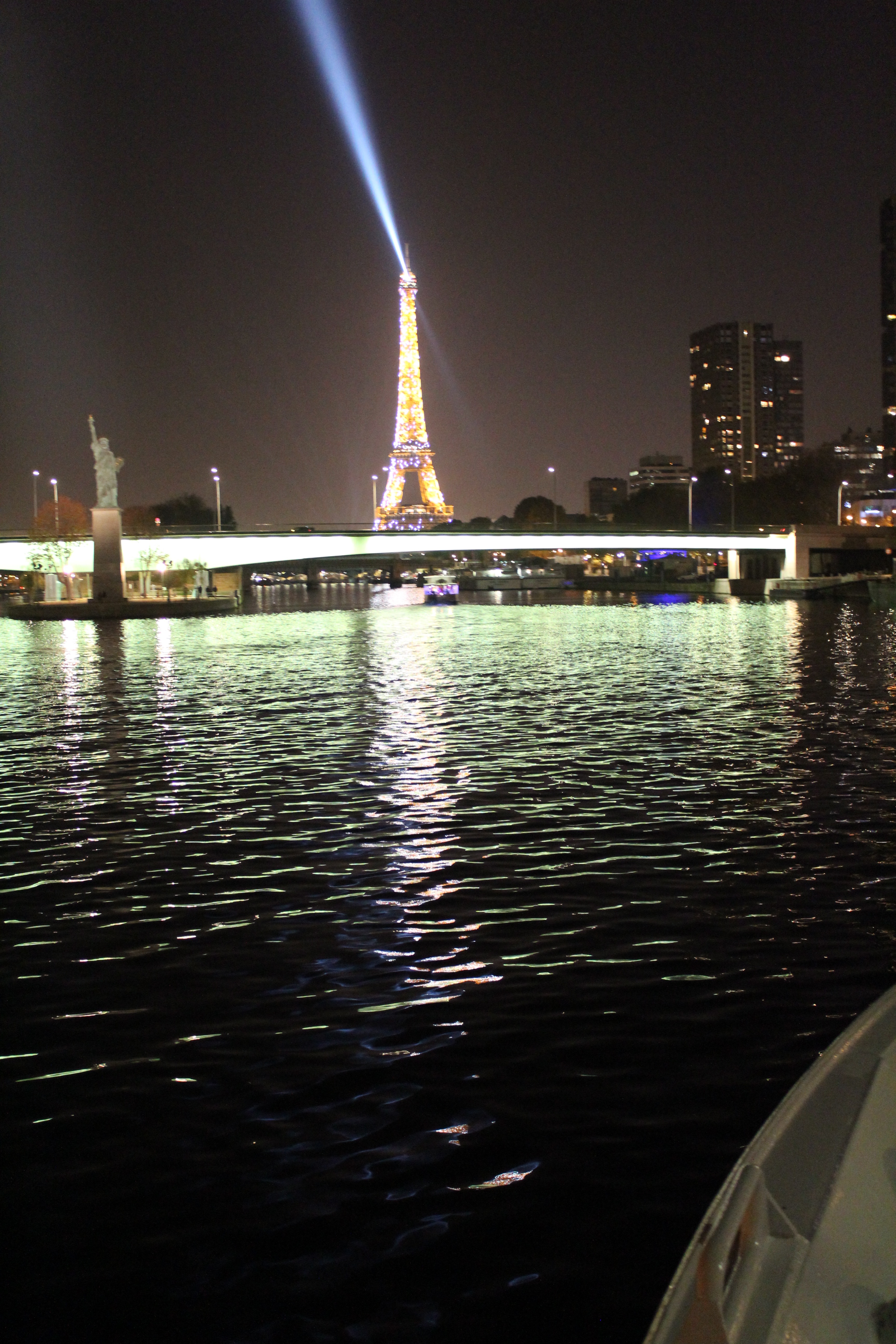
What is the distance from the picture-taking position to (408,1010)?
21.6 ft

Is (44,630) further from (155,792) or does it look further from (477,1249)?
(477,1249)

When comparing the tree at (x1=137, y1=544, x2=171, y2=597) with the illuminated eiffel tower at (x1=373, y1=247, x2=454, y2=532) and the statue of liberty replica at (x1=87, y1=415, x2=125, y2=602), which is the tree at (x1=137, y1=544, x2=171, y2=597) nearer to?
the statue of liberty replica at (x1=87, y1=415, x2=125, y2=602)

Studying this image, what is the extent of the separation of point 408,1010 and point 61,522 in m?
88.2

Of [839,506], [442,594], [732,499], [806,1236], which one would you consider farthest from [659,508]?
[806,1236]

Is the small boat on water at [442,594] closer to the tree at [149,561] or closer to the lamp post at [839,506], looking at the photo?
the tree at [149,561]

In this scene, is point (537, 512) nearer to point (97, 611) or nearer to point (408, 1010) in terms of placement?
point (97, 611)

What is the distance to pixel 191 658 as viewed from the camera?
115 feet

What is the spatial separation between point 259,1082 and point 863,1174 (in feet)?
10.9

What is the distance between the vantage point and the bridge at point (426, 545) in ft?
278

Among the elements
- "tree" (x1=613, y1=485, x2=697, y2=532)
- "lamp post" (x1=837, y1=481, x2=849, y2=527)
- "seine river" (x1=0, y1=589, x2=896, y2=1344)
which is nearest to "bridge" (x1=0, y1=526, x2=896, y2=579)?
"lamp post" (x1=837, y1=481, x2=849, y2=527)

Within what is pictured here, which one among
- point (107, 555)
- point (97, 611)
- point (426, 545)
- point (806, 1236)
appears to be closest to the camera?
point (806, 1236)

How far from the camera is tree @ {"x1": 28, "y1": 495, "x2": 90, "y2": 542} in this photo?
83.5m

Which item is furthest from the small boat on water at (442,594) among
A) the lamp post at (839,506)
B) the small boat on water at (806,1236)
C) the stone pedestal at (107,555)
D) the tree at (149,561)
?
the small boat on water at (806,1236)

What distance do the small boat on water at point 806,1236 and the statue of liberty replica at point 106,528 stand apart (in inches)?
2681
